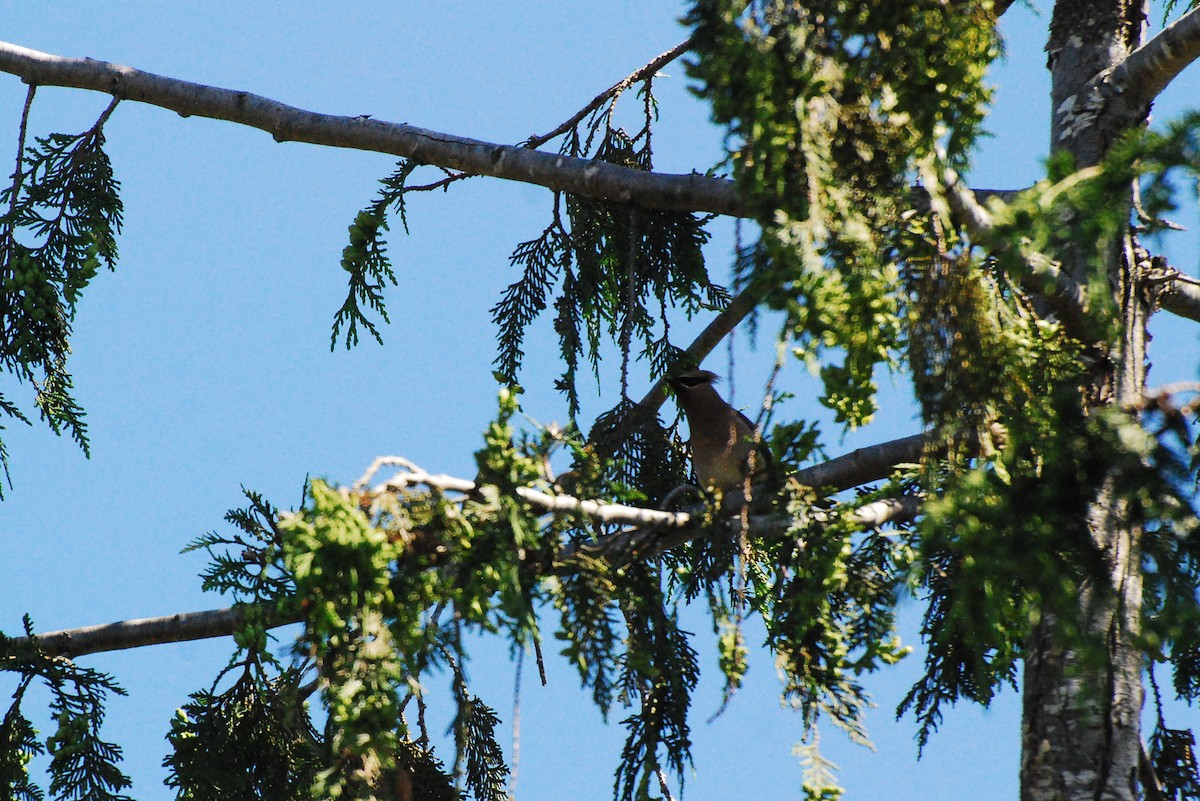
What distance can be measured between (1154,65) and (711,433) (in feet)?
6.65

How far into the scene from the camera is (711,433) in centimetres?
A: 465

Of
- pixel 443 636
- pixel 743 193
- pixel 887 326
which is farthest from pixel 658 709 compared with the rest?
pixel 743 193

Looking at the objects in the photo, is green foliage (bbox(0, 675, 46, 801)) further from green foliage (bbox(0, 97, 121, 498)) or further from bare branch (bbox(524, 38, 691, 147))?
bare branch (bbox(524, 38, 691, 147))

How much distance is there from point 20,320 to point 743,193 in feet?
10.2

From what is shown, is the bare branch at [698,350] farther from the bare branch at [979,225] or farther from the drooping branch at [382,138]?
the bare branch at [979,225]

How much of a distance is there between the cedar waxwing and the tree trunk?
120 cm

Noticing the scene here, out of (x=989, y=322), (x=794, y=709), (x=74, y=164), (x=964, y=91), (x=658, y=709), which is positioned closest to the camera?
(x=964, y=91)

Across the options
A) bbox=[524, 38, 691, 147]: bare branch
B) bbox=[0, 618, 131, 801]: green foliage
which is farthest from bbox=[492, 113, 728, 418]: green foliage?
bbox=[0, 618, 131, 801]: green foliage

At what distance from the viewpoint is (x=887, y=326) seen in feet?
9.45

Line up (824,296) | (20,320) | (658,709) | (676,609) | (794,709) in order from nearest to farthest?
(824,296)
(794,709)
(658,709)
(676,609)
(20,320)

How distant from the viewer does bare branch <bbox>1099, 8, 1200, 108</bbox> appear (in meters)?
3.96

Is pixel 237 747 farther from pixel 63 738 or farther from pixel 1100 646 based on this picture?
pixel 1100 646

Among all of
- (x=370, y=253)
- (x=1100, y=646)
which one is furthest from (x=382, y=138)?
(x=1100, y=646)

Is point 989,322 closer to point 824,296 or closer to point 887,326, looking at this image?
point 887,326
